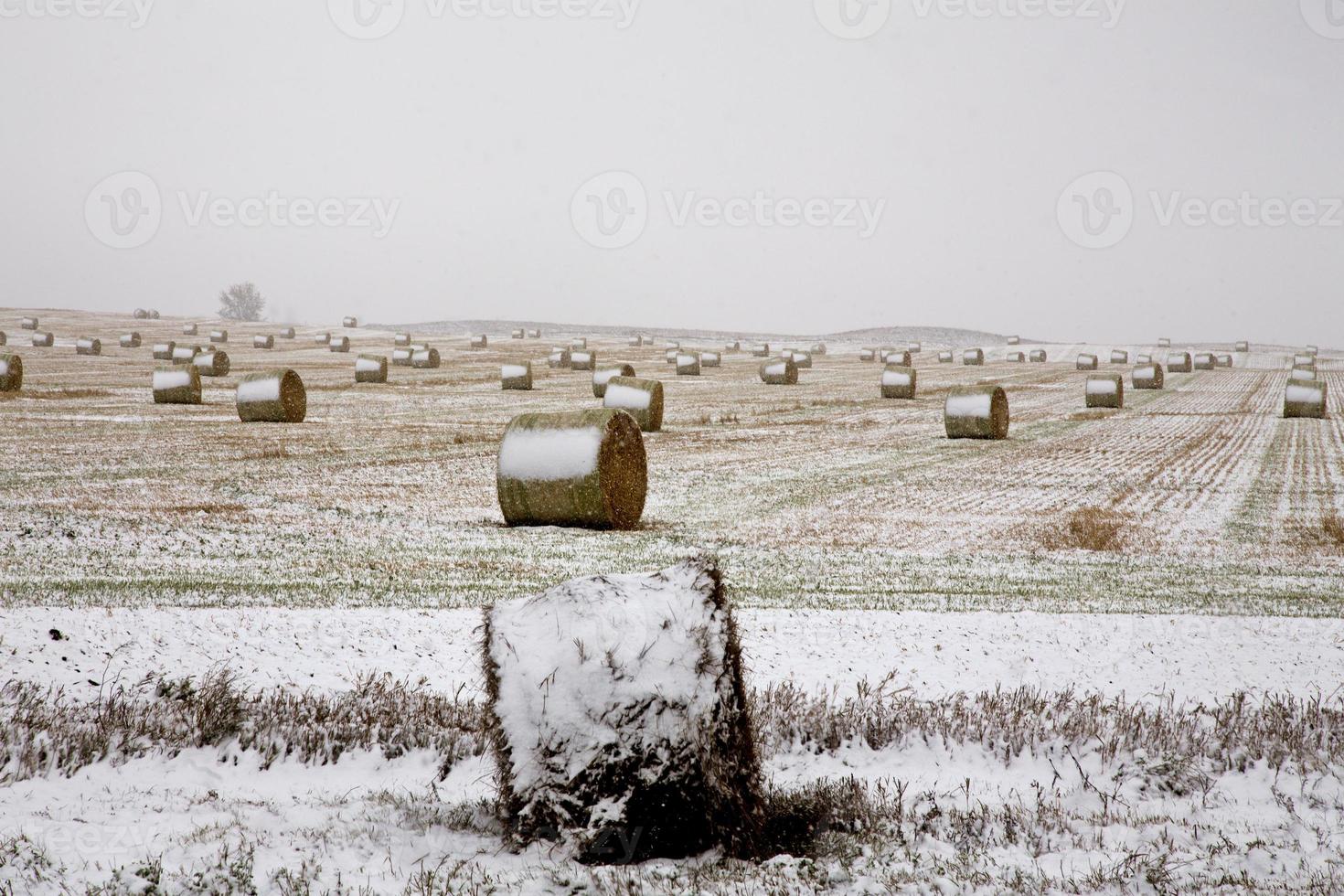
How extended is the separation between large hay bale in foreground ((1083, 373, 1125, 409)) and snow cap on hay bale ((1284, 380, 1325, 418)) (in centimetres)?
548

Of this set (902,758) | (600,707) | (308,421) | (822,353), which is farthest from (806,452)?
(822,353)

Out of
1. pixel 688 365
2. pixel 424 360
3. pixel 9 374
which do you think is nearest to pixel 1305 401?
pixel 688 365

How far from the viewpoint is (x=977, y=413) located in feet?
91.8

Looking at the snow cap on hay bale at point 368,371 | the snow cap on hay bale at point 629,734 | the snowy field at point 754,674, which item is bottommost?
the snowy field at point 754,674

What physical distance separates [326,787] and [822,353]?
84673 millimetres

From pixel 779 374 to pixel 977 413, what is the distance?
22.9 meters

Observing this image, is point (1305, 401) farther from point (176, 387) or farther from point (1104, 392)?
point (176, 387)

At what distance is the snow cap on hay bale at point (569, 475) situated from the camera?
1497 cm

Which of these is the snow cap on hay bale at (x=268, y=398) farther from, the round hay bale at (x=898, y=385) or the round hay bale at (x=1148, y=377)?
the round hay bale at (x=1148, y=377)

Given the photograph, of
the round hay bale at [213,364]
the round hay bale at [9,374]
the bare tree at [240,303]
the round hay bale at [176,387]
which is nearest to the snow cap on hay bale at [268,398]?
the round hay bale at [176,387]

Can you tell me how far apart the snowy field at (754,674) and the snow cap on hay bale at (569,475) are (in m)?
0.87

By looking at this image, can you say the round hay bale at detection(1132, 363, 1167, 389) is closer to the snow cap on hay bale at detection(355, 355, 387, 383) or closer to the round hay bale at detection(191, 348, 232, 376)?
the snow cap on hay bale at detection(355, 355, 387, 383)

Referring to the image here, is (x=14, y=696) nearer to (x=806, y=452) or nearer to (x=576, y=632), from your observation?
(x=576, y=632)

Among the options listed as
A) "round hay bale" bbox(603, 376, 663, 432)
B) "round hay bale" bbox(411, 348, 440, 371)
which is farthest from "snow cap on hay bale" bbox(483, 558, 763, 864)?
"round hay bale" bbox(411, 348, 440, 371)
